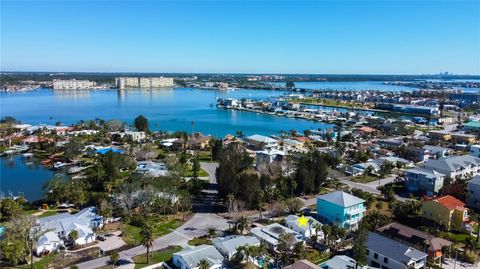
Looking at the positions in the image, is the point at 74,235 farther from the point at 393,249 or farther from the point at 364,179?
the point at 364,179

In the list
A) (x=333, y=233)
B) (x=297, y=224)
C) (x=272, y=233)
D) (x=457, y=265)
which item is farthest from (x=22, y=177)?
(x=457, y=265)

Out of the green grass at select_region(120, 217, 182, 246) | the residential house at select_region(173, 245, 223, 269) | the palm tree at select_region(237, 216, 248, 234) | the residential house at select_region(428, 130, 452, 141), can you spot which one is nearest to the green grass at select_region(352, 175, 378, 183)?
the palm tree at select_region(237, 216, 248, 234)

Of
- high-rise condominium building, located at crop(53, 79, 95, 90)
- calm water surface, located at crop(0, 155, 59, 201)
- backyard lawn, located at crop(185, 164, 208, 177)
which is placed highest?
high-rise condominium building, located at crop(53, 79, 95, 90)

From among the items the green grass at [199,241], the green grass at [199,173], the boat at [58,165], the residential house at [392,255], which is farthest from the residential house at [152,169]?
the residential house at [392,255]

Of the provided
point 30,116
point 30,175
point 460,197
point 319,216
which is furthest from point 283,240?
point 30,116

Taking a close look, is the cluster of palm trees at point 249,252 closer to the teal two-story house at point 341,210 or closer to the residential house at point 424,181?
the teal two-story house at point 341,210

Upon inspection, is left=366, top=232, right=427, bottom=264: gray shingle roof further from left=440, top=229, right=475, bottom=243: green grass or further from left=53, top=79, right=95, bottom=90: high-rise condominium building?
left=53, top=79, right=95, bottom=90: high-rise condominium building
